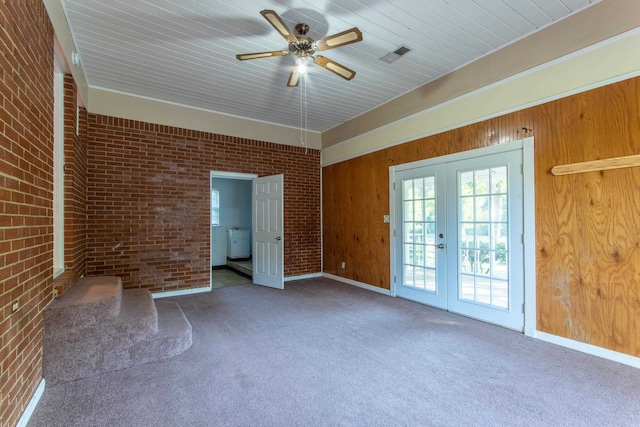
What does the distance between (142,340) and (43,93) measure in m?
2.09

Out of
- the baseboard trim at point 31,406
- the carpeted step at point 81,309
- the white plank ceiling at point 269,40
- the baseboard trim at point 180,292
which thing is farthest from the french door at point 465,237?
the baseboard trim at point 31,406

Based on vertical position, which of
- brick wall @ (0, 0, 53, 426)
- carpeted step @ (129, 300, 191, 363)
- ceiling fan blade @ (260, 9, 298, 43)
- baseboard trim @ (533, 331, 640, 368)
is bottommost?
baseboard trim @ (533, 331, 640, 368)

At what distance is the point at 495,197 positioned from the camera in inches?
134

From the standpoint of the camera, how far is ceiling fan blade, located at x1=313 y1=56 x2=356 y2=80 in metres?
2.88

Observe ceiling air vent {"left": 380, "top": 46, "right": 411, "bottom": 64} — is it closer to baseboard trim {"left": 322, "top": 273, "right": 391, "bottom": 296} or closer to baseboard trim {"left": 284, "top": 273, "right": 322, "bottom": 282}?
baseboard trim {"left": 322, "top": 273, "right": 391, "bottom": 296}

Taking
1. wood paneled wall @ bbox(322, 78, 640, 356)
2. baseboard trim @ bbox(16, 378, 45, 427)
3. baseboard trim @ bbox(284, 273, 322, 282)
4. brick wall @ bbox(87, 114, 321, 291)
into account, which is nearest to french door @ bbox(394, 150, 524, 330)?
wood paneled wall @ bbox(322, 78, 640, 356)

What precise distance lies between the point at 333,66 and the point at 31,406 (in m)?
3.51

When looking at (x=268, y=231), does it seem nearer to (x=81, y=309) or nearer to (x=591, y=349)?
(x=81, y=309)

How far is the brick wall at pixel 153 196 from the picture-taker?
4.30 m

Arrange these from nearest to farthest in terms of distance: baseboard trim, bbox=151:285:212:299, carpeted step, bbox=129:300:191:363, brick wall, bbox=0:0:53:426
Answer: brick wall, bbox=0:0:53:426
carpeted step, bbox=129:300:191:363
baseboard trim, bbox=151:285:212:299

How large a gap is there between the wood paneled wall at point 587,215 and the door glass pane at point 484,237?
336 mm

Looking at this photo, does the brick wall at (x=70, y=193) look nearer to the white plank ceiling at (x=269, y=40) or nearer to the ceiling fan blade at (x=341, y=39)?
the white plank ceiling at (x=269, y=40)

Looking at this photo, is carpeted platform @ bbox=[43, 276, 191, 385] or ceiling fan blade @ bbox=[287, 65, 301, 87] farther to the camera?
ceiling fan blade @ bbox=[287, 65, 301, 87]

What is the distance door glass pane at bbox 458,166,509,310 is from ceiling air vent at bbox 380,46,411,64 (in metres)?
1.61
